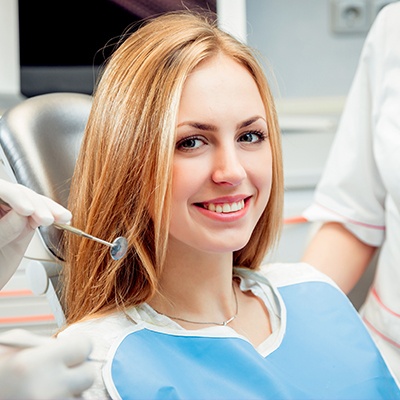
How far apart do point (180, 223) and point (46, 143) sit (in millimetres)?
347

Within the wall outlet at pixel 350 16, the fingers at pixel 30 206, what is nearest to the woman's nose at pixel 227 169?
the fingers at pixel 30 206

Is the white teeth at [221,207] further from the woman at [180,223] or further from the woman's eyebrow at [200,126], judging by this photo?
the woman's eyebrow at [200,126]

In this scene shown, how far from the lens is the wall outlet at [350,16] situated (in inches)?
83.4

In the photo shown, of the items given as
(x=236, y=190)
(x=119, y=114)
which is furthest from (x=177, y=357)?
(x=119, y=114)

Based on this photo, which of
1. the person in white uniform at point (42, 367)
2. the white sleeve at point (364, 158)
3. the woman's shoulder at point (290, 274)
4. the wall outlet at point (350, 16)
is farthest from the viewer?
the wall outlet at point (350, 16)

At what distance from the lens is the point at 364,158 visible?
1493mm

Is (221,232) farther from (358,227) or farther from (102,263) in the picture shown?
(358,227)

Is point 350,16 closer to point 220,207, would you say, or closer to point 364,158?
point 364,158

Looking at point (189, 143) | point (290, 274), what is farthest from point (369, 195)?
point (189, 143)

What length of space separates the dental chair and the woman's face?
0.27 metres

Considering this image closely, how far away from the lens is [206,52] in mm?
1077

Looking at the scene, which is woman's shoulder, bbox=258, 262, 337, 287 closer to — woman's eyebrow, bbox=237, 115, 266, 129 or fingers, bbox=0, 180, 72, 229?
woman's eyebrow, bbox=237, 115, 266, 129

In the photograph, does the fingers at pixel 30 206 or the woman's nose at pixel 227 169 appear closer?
the fingers at pixel 30 206

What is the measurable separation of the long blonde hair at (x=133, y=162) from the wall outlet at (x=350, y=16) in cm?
107
